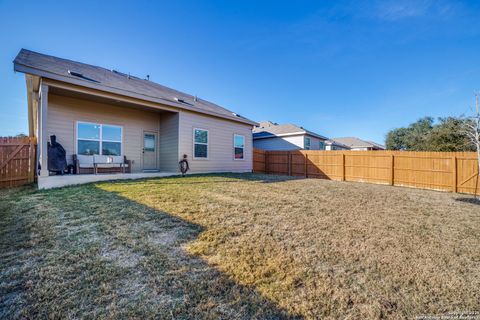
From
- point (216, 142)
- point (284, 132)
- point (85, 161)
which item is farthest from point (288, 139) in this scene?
point (85, 161)

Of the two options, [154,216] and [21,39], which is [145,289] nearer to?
[154,216]

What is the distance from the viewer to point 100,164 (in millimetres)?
8523

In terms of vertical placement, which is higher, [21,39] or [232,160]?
[21,39]

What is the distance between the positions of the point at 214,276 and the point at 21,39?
13298 millimetres

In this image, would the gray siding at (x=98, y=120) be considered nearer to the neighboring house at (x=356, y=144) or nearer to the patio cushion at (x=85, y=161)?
the patio cushion at (x=85, y=161)

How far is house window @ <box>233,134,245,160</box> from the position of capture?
41.8 feet

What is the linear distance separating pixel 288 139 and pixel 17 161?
17091mm

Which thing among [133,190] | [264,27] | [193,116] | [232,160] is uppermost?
[264,27]

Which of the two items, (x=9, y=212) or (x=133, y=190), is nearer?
(x=9, y=212)

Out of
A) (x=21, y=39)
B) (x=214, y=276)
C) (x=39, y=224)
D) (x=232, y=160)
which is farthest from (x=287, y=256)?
(x=21, y=39)

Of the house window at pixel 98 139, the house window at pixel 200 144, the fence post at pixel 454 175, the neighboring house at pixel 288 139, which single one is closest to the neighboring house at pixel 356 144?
the neighboring house at pixel 288 139

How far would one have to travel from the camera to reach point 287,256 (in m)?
2.81

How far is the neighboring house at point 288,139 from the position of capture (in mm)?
18891

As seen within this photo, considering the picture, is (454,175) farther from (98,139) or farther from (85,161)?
(85,161)
